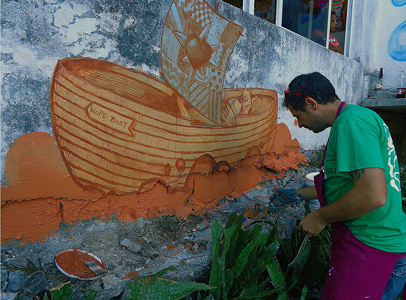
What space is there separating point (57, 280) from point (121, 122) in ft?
3.98

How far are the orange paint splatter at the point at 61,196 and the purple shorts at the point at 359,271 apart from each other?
159 centimetres

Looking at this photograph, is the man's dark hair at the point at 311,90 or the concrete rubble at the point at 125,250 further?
the concrete rubble at the point at 125,250

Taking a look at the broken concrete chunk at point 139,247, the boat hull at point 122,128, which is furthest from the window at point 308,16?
the broken concrete chunk at point 139,247

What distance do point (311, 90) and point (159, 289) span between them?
4.91 feet

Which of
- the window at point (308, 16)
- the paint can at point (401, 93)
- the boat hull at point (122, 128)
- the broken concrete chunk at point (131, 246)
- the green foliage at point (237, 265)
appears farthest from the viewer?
the paint can at point (401, 93)

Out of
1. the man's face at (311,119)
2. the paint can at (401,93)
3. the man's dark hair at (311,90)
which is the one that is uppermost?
the paint can at (401,93)

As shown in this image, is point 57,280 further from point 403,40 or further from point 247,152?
point 403,40

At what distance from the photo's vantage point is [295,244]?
245cm

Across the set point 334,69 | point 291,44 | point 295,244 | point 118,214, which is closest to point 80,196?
point 118,214

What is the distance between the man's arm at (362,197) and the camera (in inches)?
51.7

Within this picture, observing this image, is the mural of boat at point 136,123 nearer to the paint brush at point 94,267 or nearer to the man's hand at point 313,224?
the paint brush at point 94,267

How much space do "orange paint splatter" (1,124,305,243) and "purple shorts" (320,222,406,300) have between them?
1590mm

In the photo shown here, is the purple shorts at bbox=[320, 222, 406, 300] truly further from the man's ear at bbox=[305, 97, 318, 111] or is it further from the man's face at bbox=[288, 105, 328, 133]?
the man's ear at bbox=[305, 97, 318, 111]

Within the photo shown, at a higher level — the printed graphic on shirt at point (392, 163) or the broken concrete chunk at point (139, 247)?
the printed graphic on shirt at point (392, 163)
